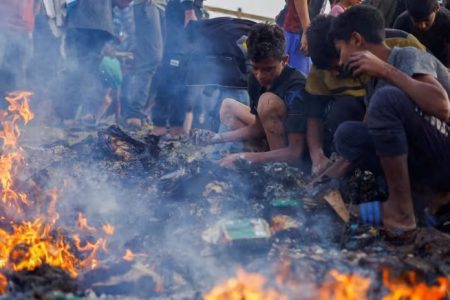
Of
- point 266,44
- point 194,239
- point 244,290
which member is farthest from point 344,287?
point 266,44

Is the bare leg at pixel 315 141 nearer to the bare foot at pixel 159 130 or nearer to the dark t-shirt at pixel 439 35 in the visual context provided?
the dark t-shirt at pixel 439 35

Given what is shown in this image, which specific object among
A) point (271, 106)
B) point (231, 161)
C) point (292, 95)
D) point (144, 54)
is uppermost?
point (144, 54)

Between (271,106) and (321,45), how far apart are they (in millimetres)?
711

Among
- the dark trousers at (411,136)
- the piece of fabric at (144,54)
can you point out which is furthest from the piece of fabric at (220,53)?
the dark trousers at (411,136)

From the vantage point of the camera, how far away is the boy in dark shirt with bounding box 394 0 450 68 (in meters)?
5.02

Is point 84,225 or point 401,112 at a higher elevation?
point 401,112

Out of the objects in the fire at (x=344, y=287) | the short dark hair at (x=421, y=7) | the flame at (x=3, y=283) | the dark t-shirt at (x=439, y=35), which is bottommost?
the flame at (x=3, y=283)

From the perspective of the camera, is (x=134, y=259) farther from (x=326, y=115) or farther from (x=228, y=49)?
(x=228, y=49)

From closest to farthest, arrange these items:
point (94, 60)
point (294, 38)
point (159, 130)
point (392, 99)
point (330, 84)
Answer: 1. point (392, 99)
2. point (330, 84)
3. point (294, 38)
4. point (159, 130)
5. point (94, 60)

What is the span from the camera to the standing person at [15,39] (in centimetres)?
689

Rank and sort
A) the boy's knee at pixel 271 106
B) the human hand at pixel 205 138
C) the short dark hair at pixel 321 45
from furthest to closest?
1. the human hand at pixel 205 138
2. the boy's knee at pixel 271 106
3. the short dark hair at pixel 321 45

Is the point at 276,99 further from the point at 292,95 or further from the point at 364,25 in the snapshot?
the point at 364,25

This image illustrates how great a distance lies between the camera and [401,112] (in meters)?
3.44

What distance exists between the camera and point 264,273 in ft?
9.80
